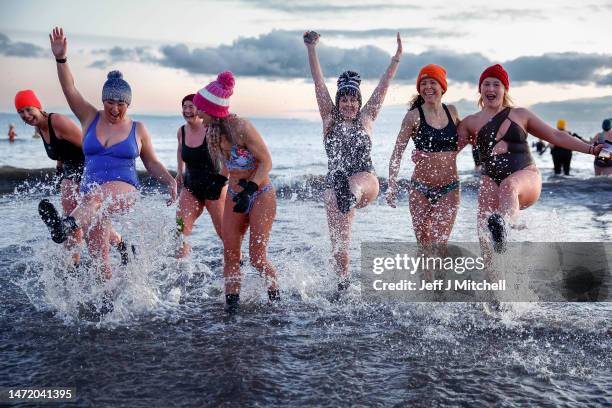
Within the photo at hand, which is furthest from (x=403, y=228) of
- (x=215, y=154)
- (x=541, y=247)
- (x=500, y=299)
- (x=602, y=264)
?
(x=215, y=154)

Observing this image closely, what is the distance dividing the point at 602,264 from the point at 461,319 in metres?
3.21

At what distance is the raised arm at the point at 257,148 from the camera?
5.00 metres

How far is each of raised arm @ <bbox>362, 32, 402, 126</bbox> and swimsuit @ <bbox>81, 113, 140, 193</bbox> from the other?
2429 mm

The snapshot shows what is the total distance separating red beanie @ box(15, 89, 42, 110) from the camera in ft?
20.3

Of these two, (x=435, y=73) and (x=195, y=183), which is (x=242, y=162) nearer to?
(x=195, y=183)

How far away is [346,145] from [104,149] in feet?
7.90

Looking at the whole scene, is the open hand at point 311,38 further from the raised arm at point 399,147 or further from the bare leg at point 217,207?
the bare leg at point 217,207

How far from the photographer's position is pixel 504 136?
5.38m

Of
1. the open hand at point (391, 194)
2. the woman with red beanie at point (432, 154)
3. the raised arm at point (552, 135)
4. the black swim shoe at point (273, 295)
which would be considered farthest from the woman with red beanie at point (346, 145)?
the raised arm at point (552, 135)

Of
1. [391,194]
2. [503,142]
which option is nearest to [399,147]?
[391,194]

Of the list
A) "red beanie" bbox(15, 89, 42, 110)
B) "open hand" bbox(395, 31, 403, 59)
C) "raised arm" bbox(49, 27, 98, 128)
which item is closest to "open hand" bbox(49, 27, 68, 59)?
"raised arm" bbox(49, 27, 98, 128)

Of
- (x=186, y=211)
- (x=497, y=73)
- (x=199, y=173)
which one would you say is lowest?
(x=186, y=211)

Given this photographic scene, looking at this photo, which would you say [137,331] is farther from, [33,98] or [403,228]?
[403,228]

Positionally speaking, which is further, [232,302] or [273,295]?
[273,295]
